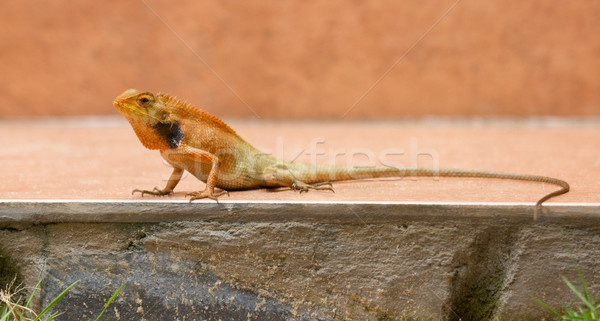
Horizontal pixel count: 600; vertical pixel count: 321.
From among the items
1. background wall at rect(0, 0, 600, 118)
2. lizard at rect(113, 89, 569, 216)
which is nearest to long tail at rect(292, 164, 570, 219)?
lizard at rect(113, 89, 569, 216)

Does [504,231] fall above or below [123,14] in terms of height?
below

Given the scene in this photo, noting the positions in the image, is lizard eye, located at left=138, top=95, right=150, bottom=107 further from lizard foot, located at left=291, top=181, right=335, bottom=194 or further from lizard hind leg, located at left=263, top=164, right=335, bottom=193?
lizard foot, located at left=291, top=181, right=335, bottom=194

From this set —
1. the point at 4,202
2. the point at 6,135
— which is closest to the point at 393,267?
the point at 4,202

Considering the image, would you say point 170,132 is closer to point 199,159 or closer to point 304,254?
point 199,159

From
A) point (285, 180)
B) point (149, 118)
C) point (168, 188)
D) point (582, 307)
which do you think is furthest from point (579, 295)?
point (149, 118)

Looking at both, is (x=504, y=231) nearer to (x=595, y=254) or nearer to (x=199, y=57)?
(x=595, y=254)

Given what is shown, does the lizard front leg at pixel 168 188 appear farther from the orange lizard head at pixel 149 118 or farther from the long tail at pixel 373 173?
the long tail at pixel 373 173

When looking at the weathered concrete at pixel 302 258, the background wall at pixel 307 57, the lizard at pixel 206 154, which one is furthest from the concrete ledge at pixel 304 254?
the background wall at pixel 307 57
